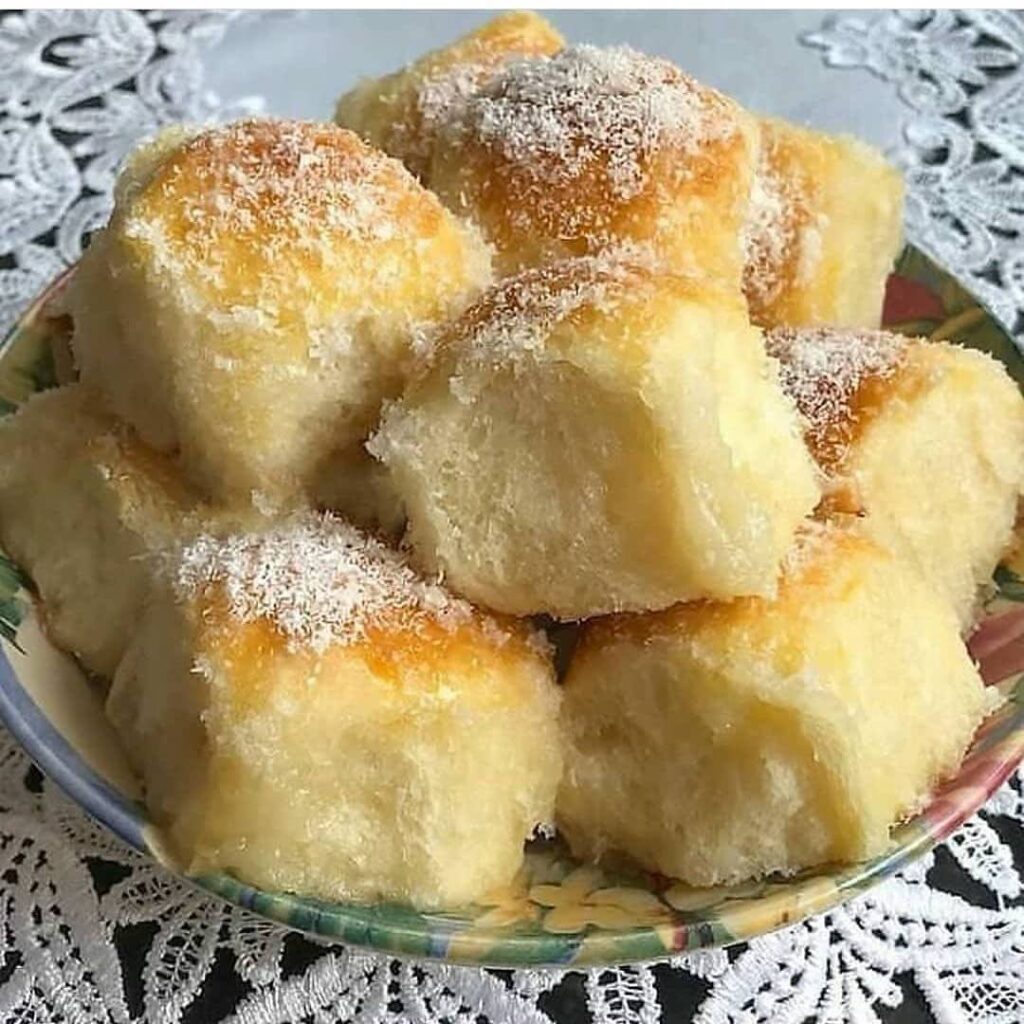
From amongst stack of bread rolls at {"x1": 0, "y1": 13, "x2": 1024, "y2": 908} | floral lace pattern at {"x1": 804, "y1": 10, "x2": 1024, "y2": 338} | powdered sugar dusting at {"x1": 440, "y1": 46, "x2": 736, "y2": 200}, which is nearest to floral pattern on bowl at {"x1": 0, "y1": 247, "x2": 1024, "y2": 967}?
stack of bread rolls at {"x1": 0, "y1": 13, "x2": 1024, "y2": 908}

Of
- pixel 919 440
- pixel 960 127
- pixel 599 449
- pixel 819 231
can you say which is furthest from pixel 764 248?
pixel 960 127

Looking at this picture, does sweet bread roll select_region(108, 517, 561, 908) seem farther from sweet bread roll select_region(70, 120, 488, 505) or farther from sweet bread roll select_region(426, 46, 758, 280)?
sweet bread roll select_region(426, 46, 758, 280)

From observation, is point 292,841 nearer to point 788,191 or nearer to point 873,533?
point 873,533

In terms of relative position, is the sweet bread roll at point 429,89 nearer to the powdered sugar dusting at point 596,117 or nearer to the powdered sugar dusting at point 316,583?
the powdered sugar dusting at point 596,117

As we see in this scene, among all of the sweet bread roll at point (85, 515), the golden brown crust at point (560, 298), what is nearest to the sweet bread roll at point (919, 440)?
the golden brown crust at point (560, 298)

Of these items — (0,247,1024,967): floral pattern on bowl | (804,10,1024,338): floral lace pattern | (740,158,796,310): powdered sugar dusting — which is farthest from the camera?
(804,10,1024,338): floral lace pattern

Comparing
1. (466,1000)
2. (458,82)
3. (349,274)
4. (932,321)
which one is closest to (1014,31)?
(932,321)

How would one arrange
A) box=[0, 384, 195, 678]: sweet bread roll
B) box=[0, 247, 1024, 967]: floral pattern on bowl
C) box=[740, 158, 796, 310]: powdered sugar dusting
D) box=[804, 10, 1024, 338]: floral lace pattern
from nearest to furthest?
box=[0, 247, 1024, 967]: floral pattern on bowl
box=[0, 384, 195, 678]: sweet bread roll
box=[740, 158, 796, 310]: powdered sugar dusting
box=[804, 10, 1024, 338]: floral lace pattern

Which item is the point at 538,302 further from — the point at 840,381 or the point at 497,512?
the point at 840,381

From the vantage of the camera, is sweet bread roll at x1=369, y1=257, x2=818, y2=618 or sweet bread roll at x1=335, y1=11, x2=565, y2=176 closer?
sweet bread roll at x1=369, y1=257, x2=818, y2=618
